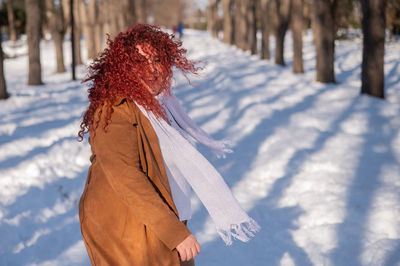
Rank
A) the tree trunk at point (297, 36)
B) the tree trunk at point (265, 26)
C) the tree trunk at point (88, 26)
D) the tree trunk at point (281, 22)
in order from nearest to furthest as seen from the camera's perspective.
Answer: the tree trunk at point (297, 36) → the tree trunk at point (281, 22) → the tree trunk at point (265, 26) → the tree trunk at point (88, 26)

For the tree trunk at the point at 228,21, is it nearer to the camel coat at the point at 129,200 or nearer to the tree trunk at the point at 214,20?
the tree trunk at the point at 214,20

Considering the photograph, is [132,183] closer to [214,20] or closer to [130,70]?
[130,70]

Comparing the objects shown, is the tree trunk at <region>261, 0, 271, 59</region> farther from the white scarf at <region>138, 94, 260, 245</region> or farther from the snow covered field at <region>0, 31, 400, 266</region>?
the white scarf at <region>138, 94, 260, 245</region>

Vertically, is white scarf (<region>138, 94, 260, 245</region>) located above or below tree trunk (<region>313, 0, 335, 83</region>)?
below

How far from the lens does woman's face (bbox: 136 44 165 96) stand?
1889 mm

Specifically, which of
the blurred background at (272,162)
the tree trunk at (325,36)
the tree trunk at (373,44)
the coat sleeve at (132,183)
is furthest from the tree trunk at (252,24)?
the coat sleeve at (132,183)

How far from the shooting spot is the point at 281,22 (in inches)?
741

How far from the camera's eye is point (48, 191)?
223 inches

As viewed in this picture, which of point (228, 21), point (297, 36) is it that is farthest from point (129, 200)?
point (228, 21)

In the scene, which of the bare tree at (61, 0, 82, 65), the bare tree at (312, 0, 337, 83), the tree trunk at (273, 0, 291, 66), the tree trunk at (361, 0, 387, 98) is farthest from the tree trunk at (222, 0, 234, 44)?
the tree trunk at (361, 0, 387, 98)

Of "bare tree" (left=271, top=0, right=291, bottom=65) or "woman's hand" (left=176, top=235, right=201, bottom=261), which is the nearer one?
"woman's hand" (left=176, top=235, right=201, bottom=261)

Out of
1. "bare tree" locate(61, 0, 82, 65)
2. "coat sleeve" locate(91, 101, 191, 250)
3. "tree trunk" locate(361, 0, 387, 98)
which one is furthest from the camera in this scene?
"bare tree" locate(61, 0, 82, 65)

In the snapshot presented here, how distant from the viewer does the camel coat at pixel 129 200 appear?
175 centimetres

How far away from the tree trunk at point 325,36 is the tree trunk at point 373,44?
8.72 ft
